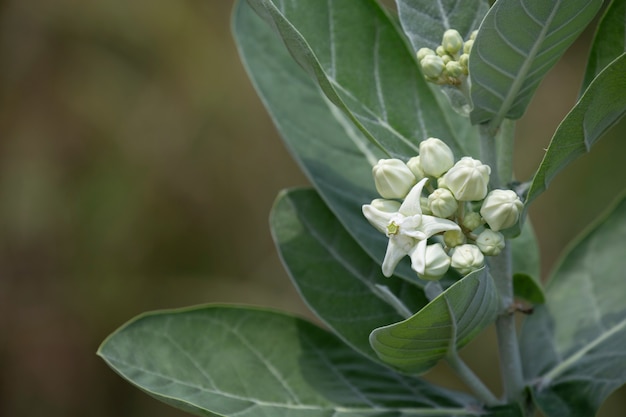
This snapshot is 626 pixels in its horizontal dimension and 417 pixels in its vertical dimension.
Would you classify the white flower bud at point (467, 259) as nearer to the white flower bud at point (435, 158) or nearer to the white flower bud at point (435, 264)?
the white flower bud at point (435, 264)

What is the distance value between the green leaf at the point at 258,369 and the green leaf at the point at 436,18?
0.71m

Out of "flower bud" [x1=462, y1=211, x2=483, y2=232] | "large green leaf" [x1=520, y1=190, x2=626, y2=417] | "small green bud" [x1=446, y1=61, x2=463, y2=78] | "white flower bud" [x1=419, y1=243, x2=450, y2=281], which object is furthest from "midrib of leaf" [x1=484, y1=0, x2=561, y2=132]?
"large green leaf" [x1=520, y1=190, x2=626, y2=417]

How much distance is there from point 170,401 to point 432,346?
1.70ft

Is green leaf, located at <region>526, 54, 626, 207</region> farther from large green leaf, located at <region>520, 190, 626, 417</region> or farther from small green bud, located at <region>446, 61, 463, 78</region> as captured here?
large green leaf, located at <region>520, 190, 626, 417</region>

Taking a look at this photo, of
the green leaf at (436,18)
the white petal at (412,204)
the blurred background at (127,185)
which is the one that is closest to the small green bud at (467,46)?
the green leaf at (436,18)

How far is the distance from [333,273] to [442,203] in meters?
0.55

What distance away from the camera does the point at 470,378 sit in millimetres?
1858

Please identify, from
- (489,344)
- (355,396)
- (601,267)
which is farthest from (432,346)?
(489,344)

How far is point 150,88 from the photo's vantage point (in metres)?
4.97

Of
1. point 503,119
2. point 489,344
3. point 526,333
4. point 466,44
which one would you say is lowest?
point 489,344

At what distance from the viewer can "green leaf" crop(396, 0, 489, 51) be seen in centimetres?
179

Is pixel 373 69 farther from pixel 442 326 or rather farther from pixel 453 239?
pixel 442 326

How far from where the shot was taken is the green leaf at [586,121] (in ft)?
4.79

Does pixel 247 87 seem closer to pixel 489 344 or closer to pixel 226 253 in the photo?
pixel 226 253
